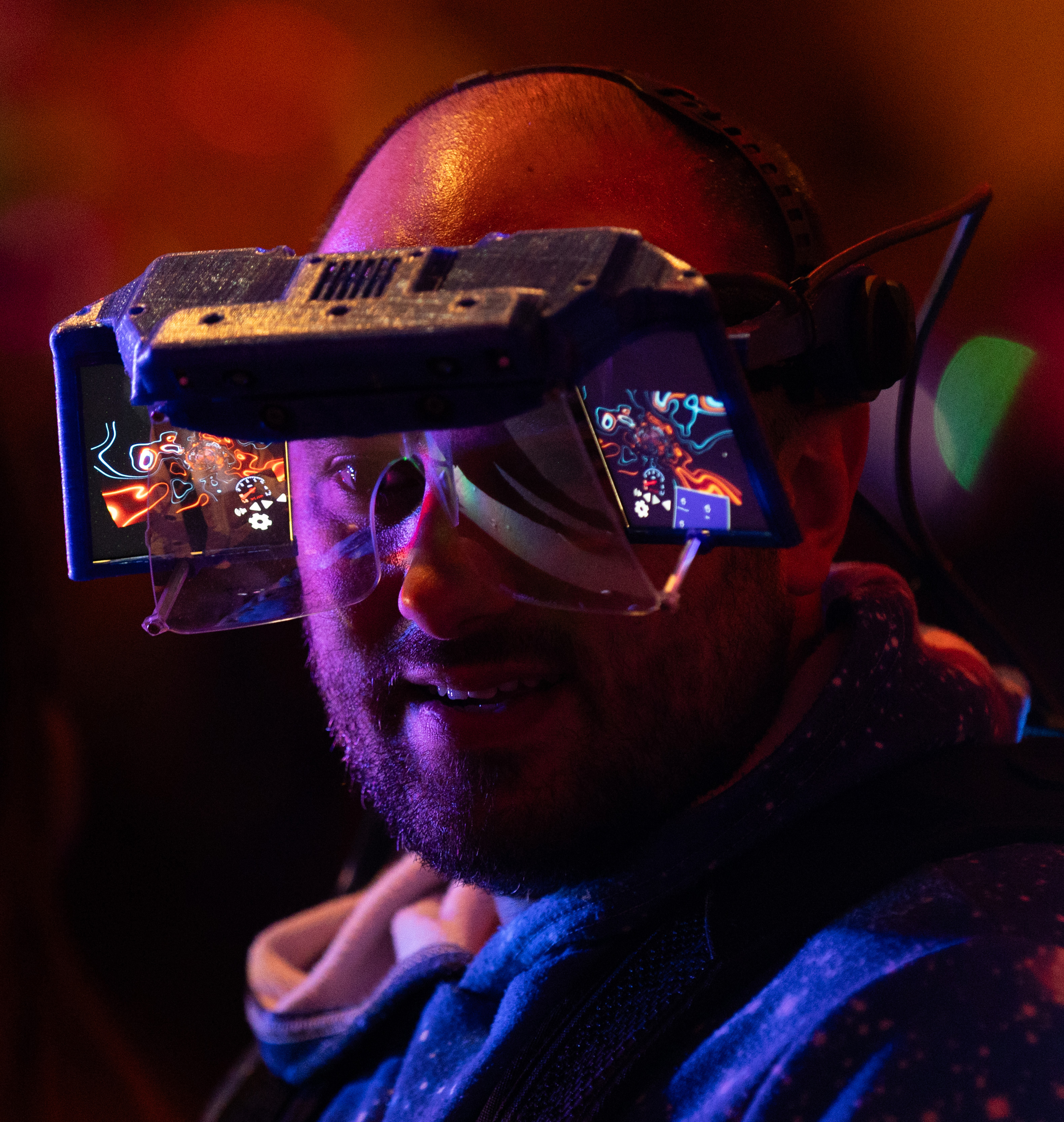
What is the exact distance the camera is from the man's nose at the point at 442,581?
0.71 m

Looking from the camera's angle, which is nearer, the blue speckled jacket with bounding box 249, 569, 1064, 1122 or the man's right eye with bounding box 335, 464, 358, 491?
the blue speckled jacket with bounding box 249, 569, 1064, 1122

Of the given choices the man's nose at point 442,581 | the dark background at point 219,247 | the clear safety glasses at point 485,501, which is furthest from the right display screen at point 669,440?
the dark background at point 219,247

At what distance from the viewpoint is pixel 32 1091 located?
1550 mm

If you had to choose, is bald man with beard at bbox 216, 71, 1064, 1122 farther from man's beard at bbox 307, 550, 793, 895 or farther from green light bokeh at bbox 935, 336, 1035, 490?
green light bokeh at bbox 935, 336, 1035, 490

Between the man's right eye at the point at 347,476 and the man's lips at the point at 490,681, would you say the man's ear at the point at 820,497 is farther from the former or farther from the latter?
the man's right eye at the point at 347,476

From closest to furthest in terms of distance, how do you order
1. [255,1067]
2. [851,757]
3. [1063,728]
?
[851,757]
[1063,728]
[255,1067]

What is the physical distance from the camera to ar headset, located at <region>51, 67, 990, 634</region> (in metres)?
0.50

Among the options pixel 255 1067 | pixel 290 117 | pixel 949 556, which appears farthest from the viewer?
pixel 290 117

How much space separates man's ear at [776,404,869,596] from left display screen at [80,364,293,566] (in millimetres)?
438

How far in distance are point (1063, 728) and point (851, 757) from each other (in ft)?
1.35

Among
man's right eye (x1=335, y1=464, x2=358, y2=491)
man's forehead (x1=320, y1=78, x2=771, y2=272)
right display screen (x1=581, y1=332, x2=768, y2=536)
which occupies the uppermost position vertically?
man's forehead (x1=320, y1=78, x2=771, y2=272)

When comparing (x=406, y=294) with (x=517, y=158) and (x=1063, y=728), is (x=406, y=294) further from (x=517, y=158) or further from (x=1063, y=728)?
(x=1063, y=728)

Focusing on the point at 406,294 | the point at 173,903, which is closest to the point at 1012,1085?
the point at 406,294

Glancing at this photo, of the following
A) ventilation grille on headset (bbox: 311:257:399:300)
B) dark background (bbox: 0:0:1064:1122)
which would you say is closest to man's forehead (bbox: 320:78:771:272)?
ventilation grille on headset (bbox: 311:257:399:300)
